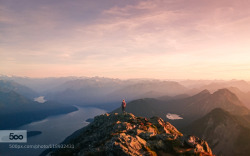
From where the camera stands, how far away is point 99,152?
1684 inches

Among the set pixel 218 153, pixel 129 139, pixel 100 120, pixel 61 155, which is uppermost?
pixel 129 139

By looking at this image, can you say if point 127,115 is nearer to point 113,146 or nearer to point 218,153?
point 113,146

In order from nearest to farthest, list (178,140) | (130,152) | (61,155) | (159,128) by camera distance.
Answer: (130,152) → (178,140) → (61,155) → (159,128)

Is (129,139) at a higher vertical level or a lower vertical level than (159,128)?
higher

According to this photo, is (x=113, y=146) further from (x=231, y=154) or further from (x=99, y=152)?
(x=231, y=154)

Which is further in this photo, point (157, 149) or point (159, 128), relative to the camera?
point (159, 128)

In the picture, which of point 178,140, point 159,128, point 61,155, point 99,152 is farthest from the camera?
point 159,128

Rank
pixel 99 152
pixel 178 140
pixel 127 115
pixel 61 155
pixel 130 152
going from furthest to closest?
1. pixel 127 115
2. pixel 61 155
3. pixel 178 140
4. pixel 99 152
5. pixel 130 152

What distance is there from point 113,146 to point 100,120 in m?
48.1

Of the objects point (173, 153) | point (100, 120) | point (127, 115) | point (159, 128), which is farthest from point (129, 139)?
point (100, 120)

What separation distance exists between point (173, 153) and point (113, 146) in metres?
16.7

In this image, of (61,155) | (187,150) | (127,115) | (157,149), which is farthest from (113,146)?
(127,115)

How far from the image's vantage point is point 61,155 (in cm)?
6134

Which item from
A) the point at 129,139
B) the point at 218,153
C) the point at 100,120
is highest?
the point at 129,139
